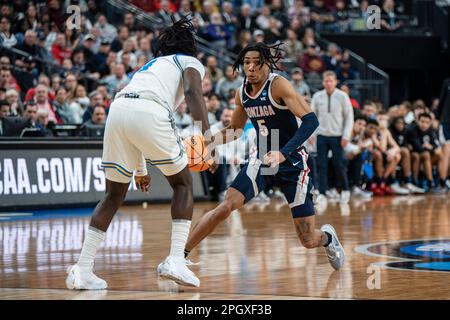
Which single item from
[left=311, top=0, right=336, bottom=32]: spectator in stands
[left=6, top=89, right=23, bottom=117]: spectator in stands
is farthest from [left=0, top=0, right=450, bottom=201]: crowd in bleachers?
[left=311, top=0, right=336, bottom=32]: spectator in stands

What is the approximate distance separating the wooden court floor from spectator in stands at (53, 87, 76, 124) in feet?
9.80

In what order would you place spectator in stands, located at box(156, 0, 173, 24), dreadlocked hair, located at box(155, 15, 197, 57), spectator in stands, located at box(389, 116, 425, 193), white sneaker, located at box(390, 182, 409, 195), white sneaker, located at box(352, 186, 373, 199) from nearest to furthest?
dreadlocked hair, located at box(155, 15, 197, 57) → white sneaker, located at box(352, 186, 373, 199) → white sneaker, located at box(390, 182, 409, 195) → spectator in stands, located at box(389, 116, 425, 193) → spectator in stands, located at box(156, 0, 173, 24)

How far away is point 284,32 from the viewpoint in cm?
2458

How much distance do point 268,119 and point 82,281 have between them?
229cm

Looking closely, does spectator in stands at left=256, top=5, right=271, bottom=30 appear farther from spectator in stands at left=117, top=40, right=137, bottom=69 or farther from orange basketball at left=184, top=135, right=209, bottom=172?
orange basketball at left=184, top=135, right=209, bottom=172

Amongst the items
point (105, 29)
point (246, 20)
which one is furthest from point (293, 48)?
point (105, 29)

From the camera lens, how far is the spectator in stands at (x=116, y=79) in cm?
1841

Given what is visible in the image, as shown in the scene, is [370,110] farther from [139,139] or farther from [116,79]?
[139,139]

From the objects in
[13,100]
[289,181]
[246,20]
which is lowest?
[289,181]

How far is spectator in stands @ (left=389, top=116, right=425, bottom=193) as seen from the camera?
20469 millimetres

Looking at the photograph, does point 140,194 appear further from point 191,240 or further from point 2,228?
point 191,240

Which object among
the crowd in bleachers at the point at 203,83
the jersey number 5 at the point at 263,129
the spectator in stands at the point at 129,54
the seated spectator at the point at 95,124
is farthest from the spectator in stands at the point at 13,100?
the jersey number 5 at the point at 263,129

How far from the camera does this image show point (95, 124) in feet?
54.2
